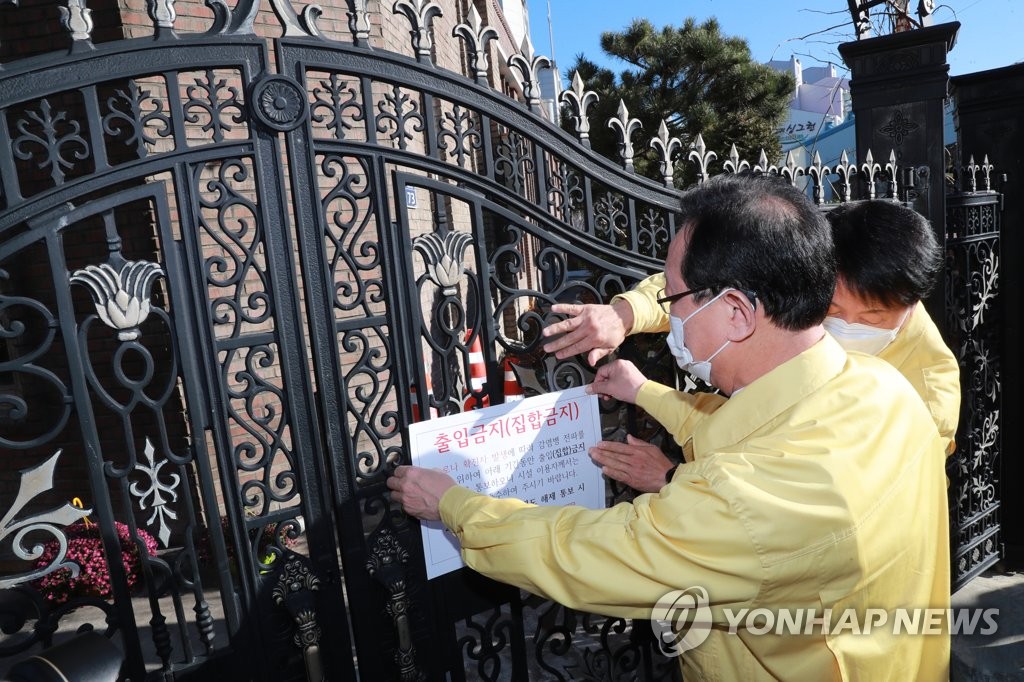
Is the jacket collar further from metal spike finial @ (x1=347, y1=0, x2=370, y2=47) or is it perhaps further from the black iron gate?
metal spike finial @ (x1=347, y1=0, x2=370, y2=47)

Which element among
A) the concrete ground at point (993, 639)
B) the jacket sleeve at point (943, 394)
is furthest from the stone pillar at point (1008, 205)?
the jacket sleeve at point (943, 394)

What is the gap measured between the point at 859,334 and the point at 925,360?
35 centimetres

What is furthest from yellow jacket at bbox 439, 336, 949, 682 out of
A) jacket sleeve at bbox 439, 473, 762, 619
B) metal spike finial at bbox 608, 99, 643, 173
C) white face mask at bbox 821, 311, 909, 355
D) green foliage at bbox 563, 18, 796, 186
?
green foliage at bbox 563, 18, 796, 186

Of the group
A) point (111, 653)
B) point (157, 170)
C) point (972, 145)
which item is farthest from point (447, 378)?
point (972, 145)

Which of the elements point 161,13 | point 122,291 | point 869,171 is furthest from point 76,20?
point 869,171

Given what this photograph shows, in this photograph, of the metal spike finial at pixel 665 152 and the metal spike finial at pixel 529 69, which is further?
the metal spike finial at pixel 665 152

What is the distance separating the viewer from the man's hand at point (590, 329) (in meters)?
2.29

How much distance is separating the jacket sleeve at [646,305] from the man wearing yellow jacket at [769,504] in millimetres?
648

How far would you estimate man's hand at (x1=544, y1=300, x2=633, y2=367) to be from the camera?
2.29 m

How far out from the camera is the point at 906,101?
141 inches

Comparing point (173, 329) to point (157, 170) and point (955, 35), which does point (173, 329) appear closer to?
point (157, 170)

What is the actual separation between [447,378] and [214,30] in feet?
3.92

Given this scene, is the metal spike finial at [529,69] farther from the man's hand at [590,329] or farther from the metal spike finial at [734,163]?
the metal spike finial at [734,163]

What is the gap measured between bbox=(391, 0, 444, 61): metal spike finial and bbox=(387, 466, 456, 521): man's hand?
1274 mm
